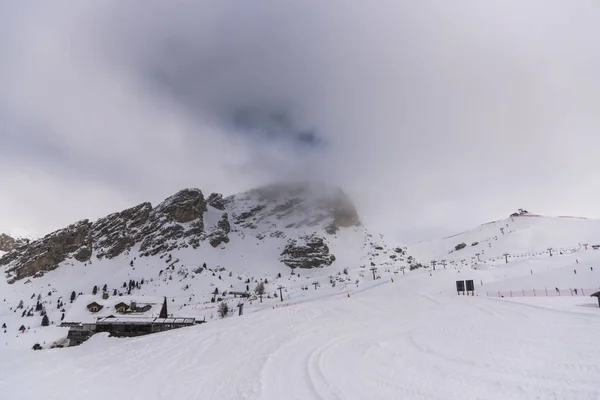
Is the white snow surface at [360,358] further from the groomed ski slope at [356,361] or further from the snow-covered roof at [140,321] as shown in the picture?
the snow-covered roof at [140,321]

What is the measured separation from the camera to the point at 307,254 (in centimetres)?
14775

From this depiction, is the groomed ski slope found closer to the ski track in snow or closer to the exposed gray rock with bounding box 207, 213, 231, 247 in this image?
the ski track in snow

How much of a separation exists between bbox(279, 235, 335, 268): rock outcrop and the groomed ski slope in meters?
121

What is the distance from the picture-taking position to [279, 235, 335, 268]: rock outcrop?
143600 mm

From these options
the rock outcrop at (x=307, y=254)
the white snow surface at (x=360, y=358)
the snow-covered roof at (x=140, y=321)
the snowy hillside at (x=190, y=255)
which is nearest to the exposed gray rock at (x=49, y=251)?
the snowy hillside at (x=190, y=255)

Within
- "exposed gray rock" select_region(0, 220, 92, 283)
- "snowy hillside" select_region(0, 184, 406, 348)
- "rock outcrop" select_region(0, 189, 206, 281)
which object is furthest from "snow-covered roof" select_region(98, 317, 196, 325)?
"exposed gray rock" select_region(0, 220, 92, 283)

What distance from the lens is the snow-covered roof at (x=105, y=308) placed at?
5278 centimetres

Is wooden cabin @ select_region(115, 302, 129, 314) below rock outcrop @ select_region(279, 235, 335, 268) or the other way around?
below

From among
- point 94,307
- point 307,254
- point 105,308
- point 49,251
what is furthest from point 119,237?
point 94,307

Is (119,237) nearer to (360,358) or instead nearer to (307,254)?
(307,254)

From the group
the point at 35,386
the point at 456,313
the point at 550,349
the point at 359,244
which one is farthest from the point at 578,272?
the point at 359,244

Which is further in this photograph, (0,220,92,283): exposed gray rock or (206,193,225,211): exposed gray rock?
(206,193,225,211): exposed gray rock

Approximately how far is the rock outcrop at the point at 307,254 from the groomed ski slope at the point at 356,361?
121453mm

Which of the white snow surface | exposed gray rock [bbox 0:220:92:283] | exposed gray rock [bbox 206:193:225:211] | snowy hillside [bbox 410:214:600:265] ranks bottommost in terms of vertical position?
the white snow surface
